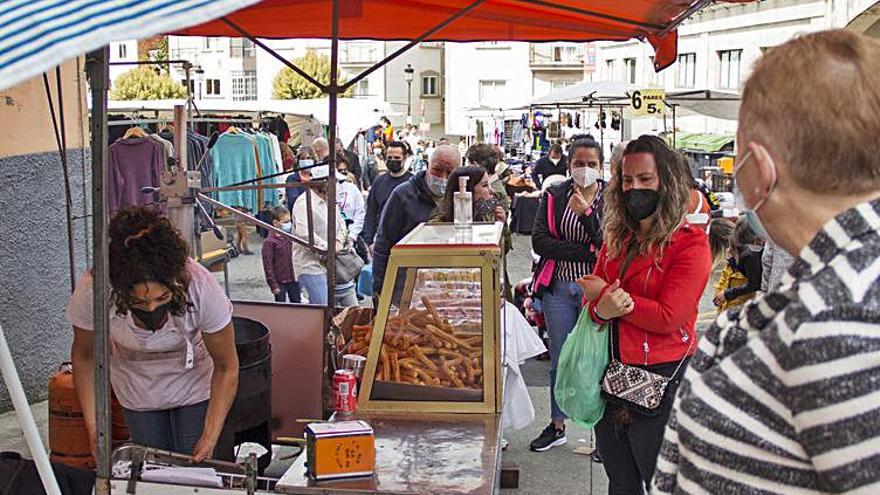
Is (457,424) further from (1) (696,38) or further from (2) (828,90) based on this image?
(1) (696,38)

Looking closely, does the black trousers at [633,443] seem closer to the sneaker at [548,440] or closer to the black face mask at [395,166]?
the sneaker at [548,440]

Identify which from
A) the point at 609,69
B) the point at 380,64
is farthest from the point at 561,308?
the point at 609,69

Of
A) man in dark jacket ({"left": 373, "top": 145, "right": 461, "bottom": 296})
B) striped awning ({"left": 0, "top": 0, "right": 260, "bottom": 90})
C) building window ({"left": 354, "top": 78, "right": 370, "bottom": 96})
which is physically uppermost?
building window ({"left": 354, "top": 78, "right": 370, "bottom": 96})

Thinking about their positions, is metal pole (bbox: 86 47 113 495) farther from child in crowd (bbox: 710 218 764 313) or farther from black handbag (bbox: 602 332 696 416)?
child in crowd (bbox: 710 218 764 313)

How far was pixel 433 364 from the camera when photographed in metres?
4.25

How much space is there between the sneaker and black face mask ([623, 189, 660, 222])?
2.75 meters

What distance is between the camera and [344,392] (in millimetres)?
4023

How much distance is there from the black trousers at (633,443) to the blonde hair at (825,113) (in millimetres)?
2406

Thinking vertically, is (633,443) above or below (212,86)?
below

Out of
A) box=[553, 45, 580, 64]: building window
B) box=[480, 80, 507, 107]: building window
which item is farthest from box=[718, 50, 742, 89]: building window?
box=[480, 80, 507, 107]: building window

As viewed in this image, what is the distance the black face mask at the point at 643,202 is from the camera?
3.94 meters

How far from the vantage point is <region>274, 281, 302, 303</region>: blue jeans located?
9.04 meters

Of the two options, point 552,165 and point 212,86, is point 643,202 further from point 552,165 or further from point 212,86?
point 212,86

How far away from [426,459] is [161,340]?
46.1 inches
